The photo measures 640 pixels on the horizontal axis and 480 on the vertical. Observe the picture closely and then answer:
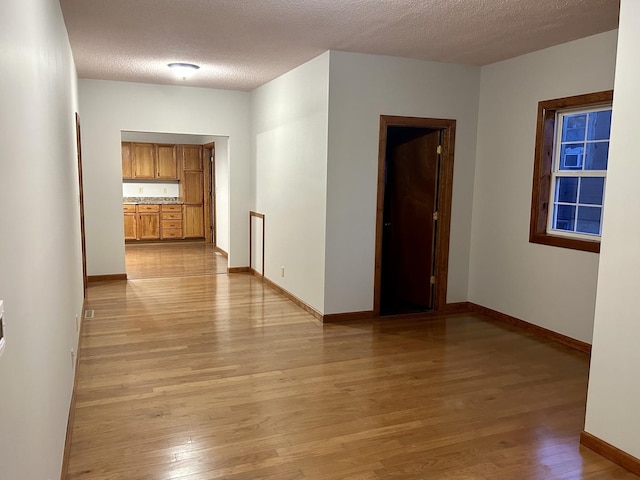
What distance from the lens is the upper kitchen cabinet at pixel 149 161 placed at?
9.85 meters

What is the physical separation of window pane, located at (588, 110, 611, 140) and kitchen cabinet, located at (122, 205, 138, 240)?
8202 millimetres

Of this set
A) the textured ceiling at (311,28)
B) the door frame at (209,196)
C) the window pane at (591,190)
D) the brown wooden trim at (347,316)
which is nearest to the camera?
the textured ceiling at (311,28)

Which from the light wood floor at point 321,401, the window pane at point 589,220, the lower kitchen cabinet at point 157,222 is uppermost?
the window pane at point 589,220

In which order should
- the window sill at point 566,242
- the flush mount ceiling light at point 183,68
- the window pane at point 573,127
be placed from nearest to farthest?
the window sill at point 566,242
the window pane at point 573,127
the flush mount ceiling light at point 183,68

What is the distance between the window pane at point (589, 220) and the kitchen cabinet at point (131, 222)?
8100 millimetres

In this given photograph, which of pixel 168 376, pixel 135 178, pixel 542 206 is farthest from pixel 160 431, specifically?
pixel 135 178

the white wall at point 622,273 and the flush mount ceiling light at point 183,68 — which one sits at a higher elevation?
the flush mount ceiling light at point 183,68

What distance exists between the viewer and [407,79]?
4.96 metres

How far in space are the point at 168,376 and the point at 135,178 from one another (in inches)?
288

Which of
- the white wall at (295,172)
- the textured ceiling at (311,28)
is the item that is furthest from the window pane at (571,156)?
the white wall at (295,172)

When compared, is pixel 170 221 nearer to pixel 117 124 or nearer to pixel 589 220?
pixel 117 124

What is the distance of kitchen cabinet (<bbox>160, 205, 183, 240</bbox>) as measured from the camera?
33.3ft

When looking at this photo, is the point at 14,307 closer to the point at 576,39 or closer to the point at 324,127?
the point at 324,127

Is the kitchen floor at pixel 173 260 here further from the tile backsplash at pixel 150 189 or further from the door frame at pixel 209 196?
the tile backsplash at pixel 150 189
